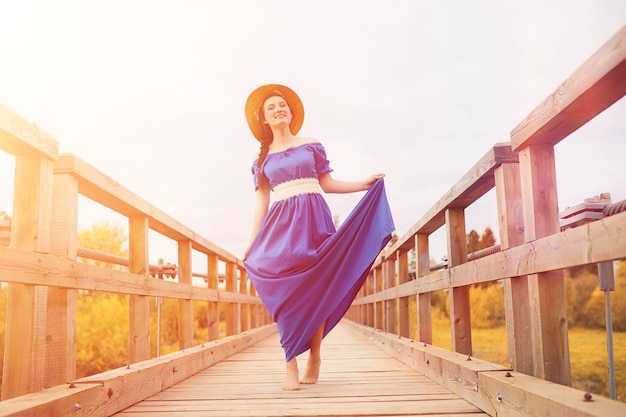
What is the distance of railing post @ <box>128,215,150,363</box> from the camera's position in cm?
322

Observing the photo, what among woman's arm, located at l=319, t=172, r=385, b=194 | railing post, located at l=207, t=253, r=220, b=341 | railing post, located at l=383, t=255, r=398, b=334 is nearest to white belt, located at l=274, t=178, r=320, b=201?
woman's arm, located at l=319, t=172, r=385, b=194

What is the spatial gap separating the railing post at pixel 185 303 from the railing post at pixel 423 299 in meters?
1.55

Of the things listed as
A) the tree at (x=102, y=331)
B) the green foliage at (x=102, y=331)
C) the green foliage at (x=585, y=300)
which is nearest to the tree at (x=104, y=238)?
the tree at (x=102, y=331)

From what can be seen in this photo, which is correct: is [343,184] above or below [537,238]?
above

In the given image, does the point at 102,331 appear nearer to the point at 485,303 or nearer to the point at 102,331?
the point at 102,331

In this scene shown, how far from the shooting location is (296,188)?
345cm

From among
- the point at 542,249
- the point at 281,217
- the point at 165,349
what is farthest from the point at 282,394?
the point at 165,349

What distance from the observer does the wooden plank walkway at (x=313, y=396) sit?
2.36 metres

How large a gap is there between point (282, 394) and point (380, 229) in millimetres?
1009

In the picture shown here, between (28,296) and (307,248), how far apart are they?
1.56 metres

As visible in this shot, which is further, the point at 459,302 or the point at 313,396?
the point at 459,302

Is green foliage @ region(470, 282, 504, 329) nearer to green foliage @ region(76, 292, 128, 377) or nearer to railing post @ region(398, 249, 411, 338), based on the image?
green foliage @ region(76, 292, 128, 377)

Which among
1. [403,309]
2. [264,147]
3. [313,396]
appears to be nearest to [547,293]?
[313,396]

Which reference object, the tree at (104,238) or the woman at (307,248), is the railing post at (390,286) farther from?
the tree at (104,238)
